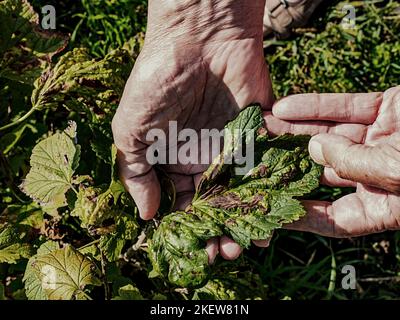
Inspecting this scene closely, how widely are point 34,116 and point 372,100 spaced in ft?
4.70

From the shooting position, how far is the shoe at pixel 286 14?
266 cm

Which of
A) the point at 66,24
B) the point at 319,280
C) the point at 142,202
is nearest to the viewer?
the point at 142,202

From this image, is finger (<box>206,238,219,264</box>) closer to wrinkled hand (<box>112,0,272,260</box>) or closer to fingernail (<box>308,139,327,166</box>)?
wrinkled hand (<box>112,0,272,260</box>)

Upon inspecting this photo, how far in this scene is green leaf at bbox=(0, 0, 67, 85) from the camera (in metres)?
2.00

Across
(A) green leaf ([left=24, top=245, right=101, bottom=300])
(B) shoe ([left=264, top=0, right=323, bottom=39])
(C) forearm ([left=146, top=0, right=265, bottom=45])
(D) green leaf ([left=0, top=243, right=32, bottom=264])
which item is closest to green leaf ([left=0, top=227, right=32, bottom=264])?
(D) green leaf ([left=0, top=243, right=32, bottom=264])

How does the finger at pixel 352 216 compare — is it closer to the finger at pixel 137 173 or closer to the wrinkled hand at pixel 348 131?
the wrinkled hand at pixel 348 131

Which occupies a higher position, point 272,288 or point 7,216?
point 7,216

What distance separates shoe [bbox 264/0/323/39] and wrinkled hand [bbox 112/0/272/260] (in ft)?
2.23

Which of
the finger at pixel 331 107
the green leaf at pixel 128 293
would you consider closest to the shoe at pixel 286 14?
the finger at pixel 331 107

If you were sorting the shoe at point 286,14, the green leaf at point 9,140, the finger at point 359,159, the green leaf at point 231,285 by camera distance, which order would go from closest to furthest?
the finger at point 359,159, the green leaf at point 231,285, the green leaf at point 9,140, the shoe at point 286,14

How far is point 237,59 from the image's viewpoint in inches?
75.1

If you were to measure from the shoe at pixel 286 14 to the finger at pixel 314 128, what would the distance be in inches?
36.3
